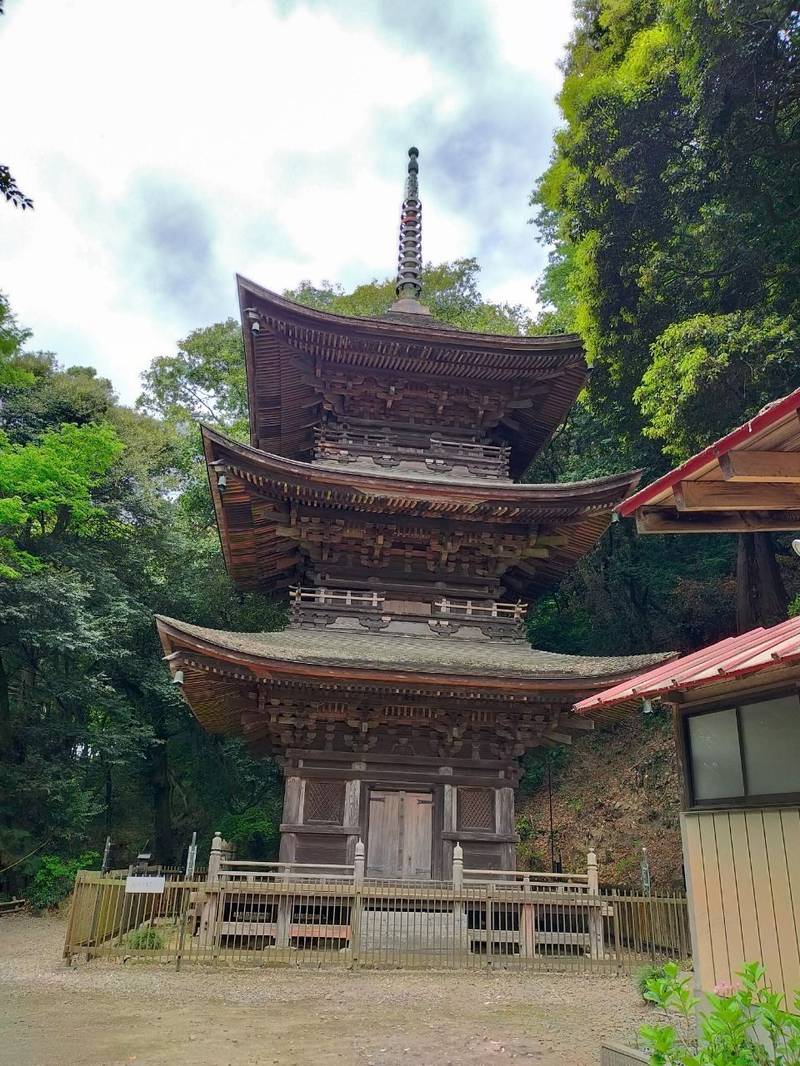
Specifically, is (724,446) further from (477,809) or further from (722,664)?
(477,809)

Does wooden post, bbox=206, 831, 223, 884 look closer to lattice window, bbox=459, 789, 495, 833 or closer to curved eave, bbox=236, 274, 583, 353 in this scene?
lattice window, bbox=459, 789, 495, 833

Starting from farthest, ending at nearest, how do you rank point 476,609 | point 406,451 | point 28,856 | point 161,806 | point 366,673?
point 161,806 < point 28,856 < point 406,451 < point 476,609 < point 366,673

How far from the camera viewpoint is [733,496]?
18.3 ft

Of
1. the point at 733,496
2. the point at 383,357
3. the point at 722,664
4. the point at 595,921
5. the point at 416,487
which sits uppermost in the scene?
the point at 383,357

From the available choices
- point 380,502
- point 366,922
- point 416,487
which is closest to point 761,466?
point 416,487

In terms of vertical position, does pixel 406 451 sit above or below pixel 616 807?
above

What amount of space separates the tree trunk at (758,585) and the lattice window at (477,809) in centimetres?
982

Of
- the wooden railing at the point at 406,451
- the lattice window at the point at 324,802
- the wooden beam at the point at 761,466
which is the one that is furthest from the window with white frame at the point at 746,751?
the wooden railing at the point at 406,451

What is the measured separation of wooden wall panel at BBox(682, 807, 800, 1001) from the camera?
4.98m

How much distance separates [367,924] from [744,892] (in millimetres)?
7062

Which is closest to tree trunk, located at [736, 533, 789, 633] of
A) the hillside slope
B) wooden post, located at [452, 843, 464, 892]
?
the hillside slope

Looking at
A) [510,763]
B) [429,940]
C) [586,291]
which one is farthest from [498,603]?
[586,291]

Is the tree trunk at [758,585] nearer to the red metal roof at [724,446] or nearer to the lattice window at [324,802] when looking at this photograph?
the lattice window at [324,802]

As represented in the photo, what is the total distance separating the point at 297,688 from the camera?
11922 millimetres
